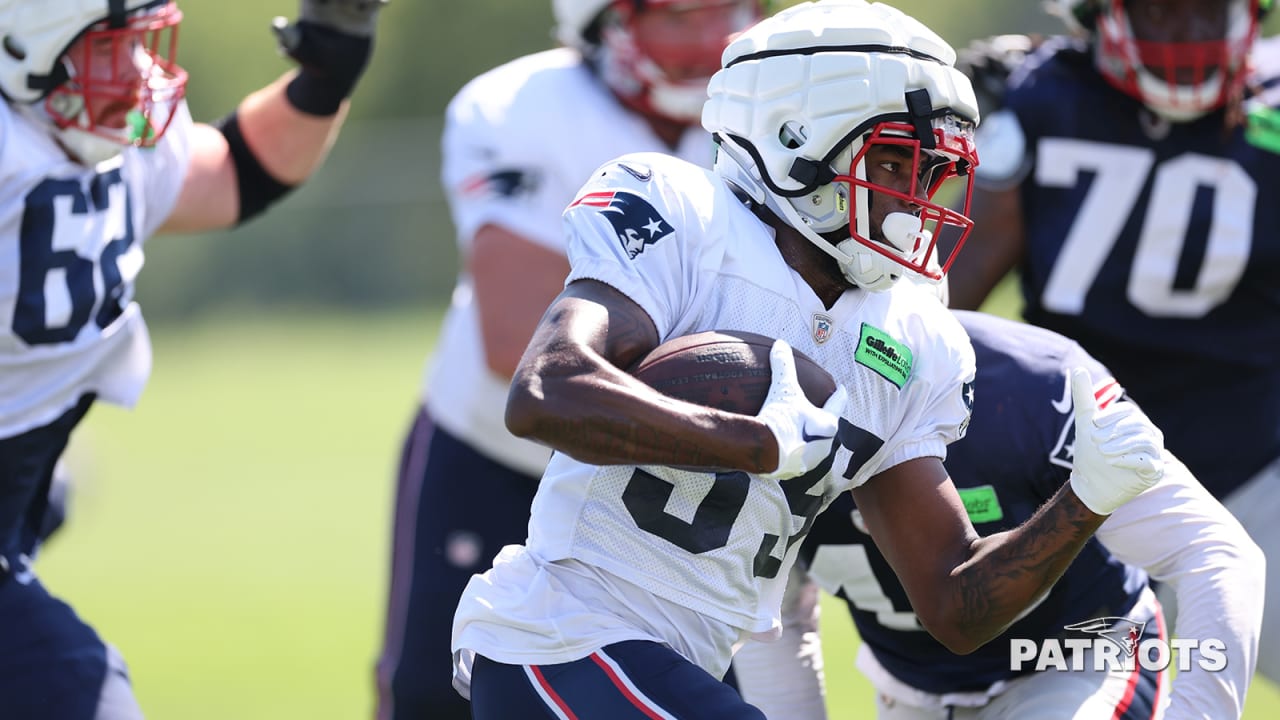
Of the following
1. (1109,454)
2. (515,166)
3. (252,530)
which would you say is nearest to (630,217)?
(1109,454)

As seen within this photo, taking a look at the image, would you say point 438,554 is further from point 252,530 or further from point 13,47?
point 252,530

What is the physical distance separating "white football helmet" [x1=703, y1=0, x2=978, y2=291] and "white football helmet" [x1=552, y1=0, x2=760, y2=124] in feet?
5.59

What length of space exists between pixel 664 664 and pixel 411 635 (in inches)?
75.7

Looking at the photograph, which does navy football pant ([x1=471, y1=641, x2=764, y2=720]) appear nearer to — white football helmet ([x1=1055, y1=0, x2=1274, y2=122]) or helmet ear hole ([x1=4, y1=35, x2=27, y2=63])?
helmet ear hole ([x1=4, y1=35, x2=27, y2=63])

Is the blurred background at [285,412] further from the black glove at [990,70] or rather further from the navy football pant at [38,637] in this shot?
the navy football pant at [38,637]

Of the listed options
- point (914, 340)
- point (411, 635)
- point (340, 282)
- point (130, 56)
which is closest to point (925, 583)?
point (914, 340)

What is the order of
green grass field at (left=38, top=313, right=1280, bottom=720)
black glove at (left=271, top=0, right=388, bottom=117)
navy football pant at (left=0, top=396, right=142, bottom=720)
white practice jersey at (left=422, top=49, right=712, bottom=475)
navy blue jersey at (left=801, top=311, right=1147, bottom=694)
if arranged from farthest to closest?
green grass field at (left=38, top=313, right=1280, bottom=720)
white practice jersey at (left=422, top=49, right=712, bottom=475)
black glove at (left=271, top=0, right=388, bottom=117)
navy football pant at (left=0, top=396, right=142, bottom=720)
navy blue jersey at (left=801, top=311, right=1147, bottom=694)

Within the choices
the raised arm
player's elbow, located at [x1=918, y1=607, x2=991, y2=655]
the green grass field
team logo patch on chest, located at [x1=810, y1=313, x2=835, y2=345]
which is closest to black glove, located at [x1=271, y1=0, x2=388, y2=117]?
the raised arm

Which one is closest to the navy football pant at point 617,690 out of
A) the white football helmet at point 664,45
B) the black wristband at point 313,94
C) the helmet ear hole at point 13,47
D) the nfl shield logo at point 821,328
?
the nfl shield logo at point 821,328

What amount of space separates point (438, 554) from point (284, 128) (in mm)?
1198

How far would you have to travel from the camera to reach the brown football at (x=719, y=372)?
2.68 metres

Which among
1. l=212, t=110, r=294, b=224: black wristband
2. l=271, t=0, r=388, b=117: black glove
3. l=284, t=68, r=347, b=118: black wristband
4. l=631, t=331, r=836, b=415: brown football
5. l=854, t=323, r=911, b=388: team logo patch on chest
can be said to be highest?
l=631, t=331, r=836, b=415: brown football

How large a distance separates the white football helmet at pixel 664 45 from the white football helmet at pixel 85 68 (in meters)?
1.21

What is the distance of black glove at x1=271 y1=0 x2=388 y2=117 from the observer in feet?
14.5
